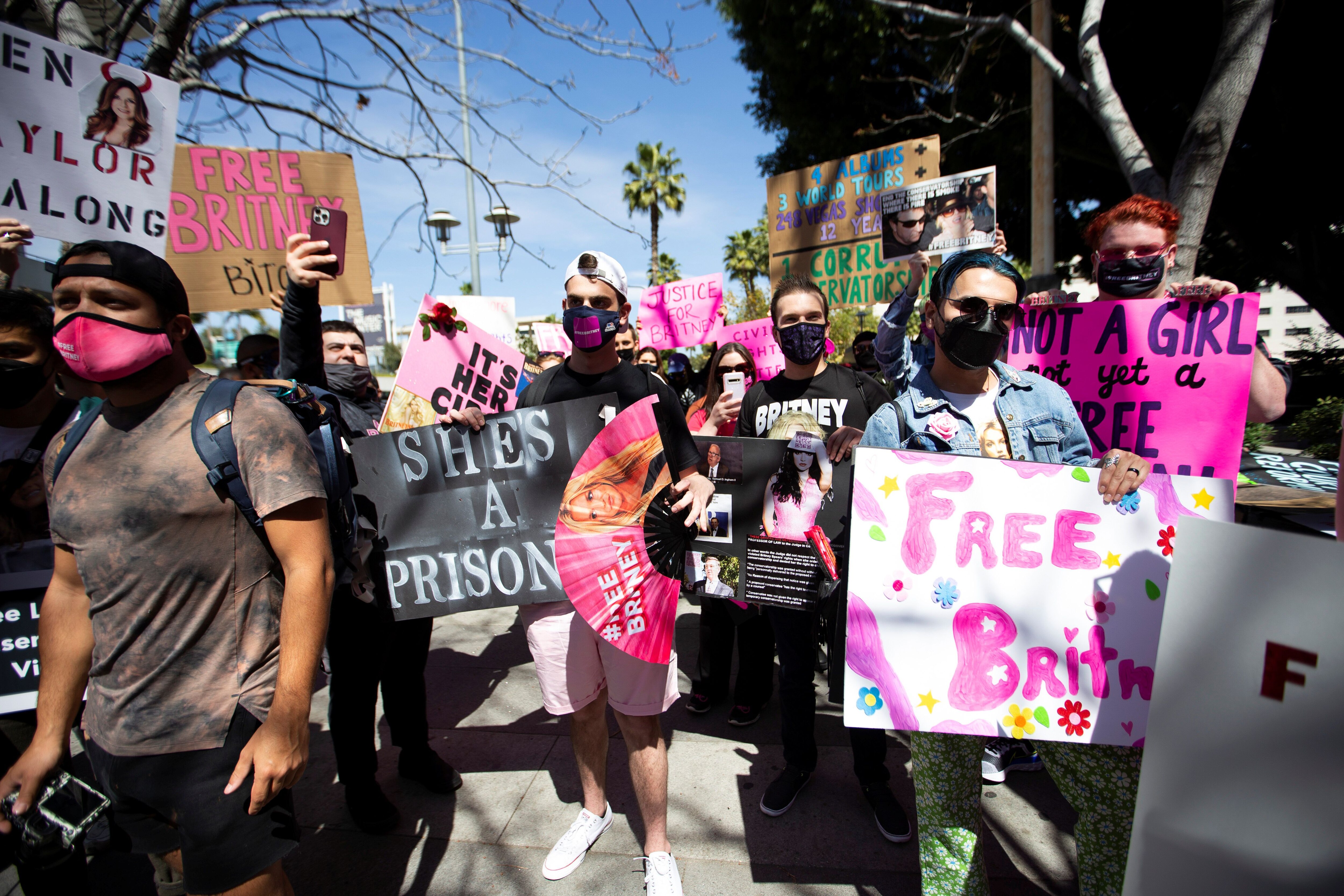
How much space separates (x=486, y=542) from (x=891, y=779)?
2.07 meters

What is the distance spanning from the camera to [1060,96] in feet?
28.6

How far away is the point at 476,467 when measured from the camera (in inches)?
94.6

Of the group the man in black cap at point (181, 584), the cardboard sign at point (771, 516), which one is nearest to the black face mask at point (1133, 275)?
the cardboard sign at point (771, 516)

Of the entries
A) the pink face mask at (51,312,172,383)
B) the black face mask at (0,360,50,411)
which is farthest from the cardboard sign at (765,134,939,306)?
the black face mask at (0,360,50,411)

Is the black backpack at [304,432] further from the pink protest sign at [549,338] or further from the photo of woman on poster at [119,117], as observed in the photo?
the pink protest sign at [549,338]

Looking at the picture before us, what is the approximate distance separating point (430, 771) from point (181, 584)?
5.83ft

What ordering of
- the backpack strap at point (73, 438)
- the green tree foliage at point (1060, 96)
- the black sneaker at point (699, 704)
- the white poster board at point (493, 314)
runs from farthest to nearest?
the green tree foliage at point (1060, 96)
the white poster board at point (493, 314)
the black sneaker at point (699, 704)
the backpack strap at point (73, 438)

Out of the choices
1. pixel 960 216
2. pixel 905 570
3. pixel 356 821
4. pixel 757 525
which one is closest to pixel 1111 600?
pixel 905 570

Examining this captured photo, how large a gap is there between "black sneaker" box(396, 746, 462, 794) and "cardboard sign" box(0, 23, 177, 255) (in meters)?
2.54

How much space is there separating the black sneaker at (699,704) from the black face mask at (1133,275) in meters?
2.68

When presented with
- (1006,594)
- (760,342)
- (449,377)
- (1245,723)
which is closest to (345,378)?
(449,377)

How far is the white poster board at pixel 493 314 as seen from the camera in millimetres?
5699

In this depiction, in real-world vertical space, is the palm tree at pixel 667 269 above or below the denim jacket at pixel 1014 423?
above

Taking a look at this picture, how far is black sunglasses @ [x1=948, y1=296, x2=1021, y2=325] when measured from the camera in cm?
177
